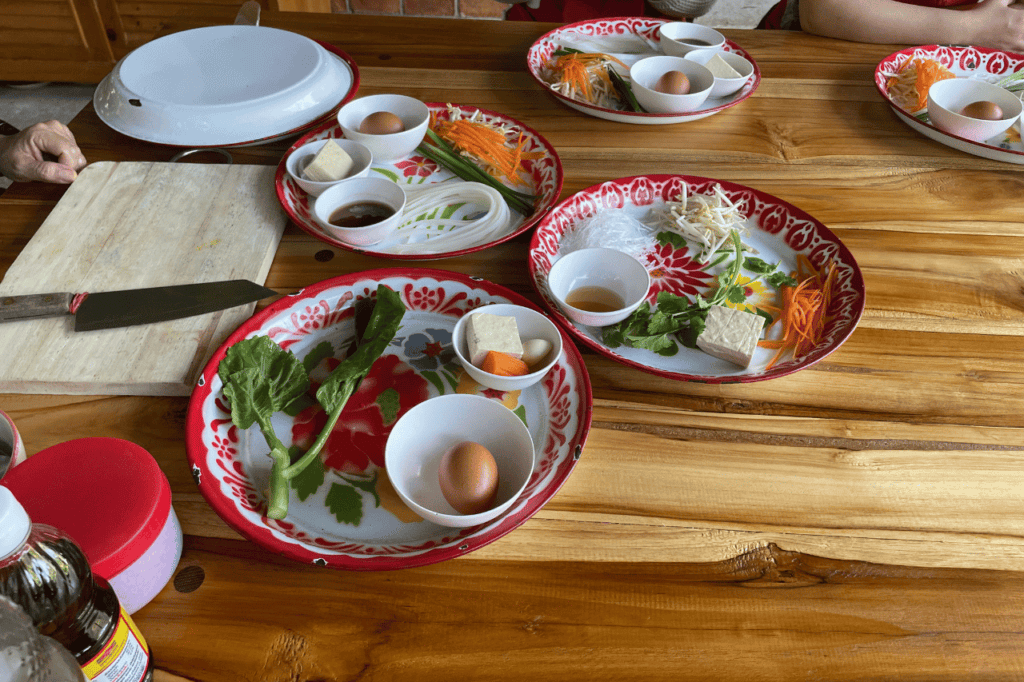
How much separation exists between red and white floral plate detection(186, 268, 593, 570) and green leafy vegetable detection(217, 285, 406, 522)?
0.06ft

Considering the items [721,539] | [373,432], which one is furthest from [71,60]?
[721,539]

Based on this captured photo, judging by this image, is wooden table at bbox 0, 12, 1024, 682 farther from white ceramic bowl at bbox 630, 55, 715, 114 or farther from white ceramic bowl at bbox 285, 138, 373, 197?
white ceramic bowl at bbox 630, 55, 715, 114

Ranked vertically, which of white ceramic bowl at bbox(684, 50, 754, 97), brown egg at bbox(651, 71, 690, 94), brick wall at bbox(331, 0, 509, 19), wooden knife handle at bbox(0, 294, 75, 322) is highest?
brown egg at bbox(651, 71, 690, 94)

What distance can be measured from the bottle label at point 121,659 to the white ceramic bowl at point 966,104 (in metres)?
1.66

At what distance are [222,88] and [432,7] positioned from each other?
290 centimetres

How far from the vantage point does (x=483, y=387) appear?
87cm

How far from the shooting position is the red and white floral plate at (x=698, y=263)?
0.91 m

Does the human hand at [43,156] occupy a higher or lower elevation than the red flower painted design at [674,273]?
higher

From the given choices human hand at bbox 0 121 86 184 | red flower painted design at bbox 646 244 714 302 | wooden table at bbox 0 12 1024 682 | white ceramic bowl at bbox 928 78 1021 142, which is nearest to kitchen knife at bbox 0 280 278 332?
wooden table at bbox 0 12 1024 682

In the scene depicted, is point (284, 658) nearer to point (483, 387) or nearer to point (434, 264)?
point (483, 387)

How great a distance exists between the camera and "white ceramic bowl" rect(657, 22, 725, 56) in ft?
5.24

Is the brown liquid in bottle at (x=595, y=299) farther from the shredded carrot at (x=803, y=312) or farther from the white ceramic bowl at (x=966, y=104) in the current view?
the white ceramic bowl at (x=966, y=104)

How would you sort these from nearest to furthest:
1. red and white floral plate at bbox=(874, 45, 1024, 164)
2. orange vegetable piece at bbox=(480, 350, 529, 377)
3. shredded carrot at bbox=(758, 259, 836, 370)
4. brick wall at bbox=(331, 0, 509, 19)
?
orange vegetable piece at bbox=(480, 350, 529, 377) < shredded carrot at bbox=(758, 259, 836, 370) < red and white floral plate at bbox=(874, 45, 1024, 164) < brick wall at bbox=(331, 0, 509, 19)

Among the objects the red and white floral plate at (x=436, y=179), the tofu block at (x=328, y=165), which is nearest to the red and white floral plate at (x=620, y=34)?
the red and white floral plate at (x=436, y=179)
